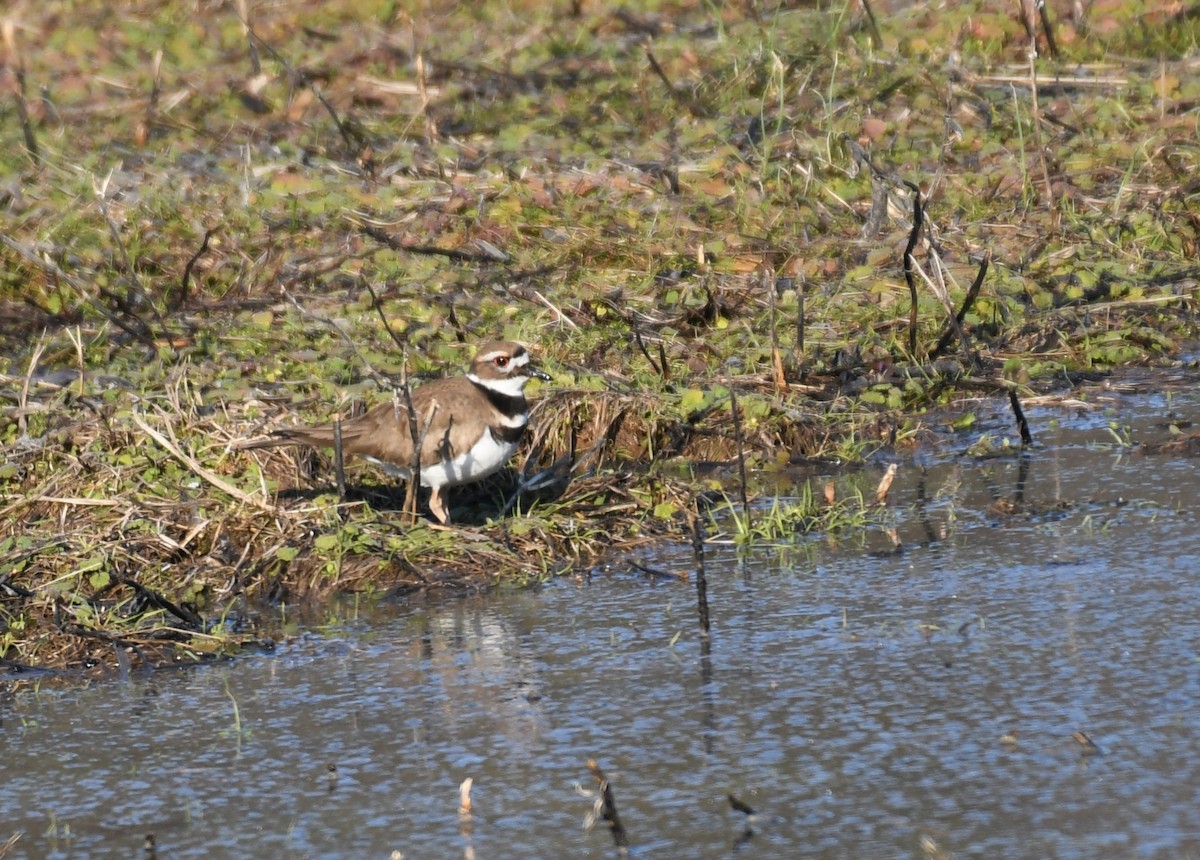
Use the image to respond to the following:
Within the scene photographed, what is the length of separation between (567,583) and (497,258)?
4.14 meters

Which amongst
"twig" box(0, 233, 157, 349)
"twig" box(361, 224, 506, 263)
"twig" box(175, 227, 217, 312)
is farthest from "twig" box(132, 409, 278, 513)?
"twig" box(361, 224, 506, 263)

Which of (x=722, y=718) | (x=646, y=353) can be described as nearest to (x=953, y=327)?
(x=646, y=353)

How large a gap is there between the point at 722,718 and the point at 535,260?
5.71 m

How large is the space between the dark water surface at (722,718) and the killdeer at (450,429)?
80 centimetres

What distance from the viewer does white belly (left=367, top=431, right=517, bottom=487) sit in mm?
7039

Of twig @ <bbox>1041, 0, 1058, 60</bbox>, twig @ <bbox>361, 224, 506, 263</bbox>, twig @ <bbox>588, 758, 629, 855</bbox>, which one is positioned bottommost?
twig @ <bbox>588, 758, 629, 855</bbox>

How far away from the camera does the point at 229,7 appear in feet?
51.6

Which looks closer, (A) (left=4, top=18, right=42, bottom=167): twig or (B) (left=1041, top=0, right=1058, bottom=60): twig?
(A) (left=4, top=18, right=42, bottom=167): twig

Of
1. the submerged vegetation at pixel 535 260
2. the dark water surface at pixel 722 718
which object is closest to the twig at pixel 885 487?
Result: the submerged vegetation at pixel 535 260

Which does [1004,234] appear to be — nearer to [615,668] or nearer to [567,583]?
[567,583]

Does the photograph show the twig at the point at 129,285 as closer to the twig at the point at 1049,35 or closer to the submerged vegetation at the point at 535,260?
the submerged vegetation at the point at 535,260

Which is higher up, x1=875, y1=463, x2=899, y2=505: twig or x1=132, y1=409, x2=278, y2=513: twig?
x1=132, y1=409, x2=278, y2=513: twig

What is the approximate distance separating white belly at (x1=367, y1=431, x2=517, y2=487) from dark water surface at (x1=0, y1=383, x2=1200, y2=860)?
77 cm

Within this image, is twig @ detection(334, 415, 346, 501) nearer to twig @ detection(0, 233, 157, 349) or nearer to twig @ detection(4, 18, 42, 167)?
twig @ detection(0, 233, 157, 349)
